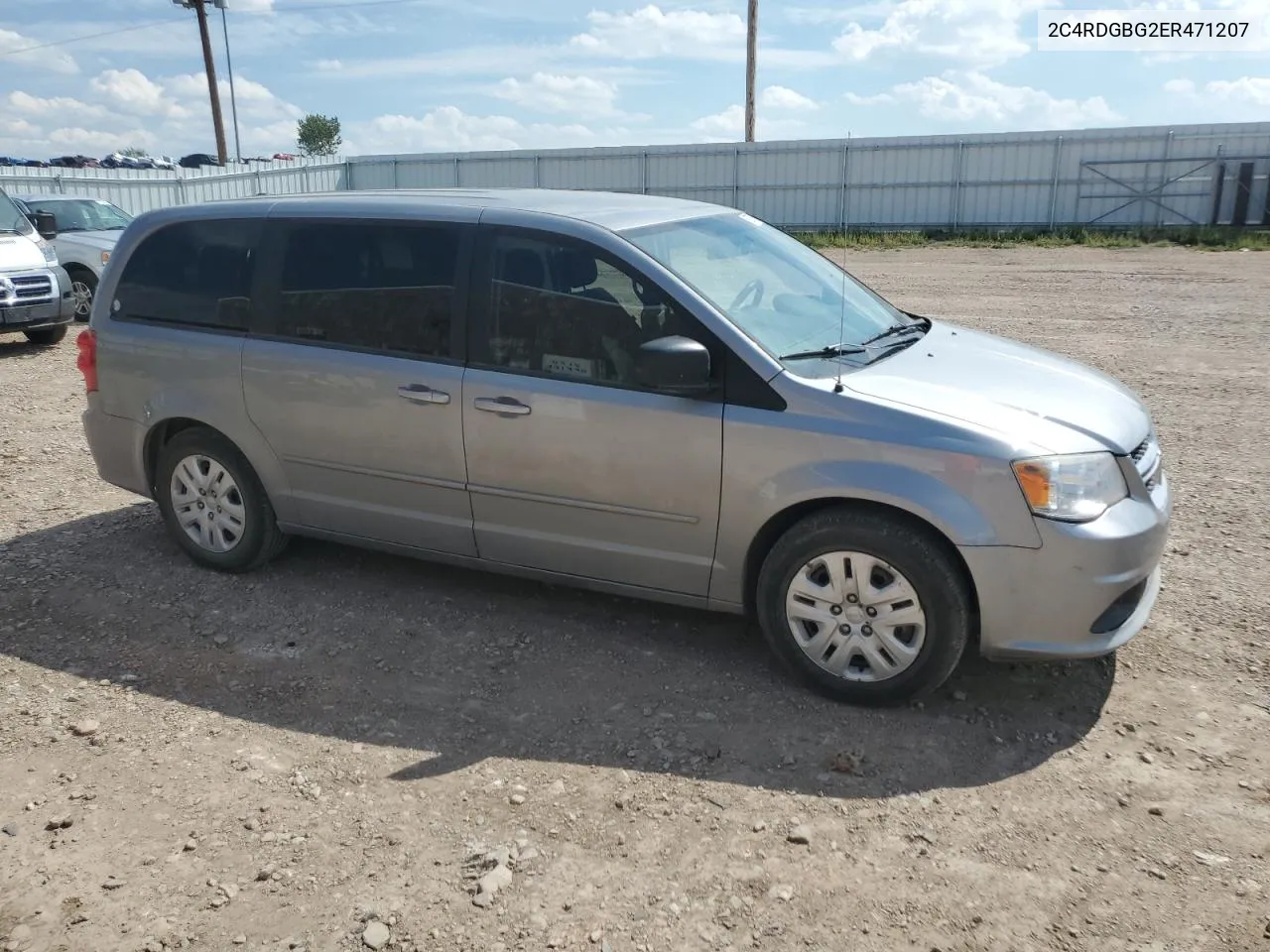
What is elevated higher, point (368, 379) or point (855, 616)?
point (368, 379)

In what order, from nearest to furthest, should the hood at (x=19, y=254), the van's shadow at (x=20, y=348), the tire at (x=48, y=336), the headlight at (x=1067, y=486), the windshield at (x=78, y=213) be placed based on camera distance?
the headlight at (x=1067, y=486), the hood at (x=19, y=254), the van's shadow at (x=20, y=348), the tire at (x=48, y=336), the windshield at (x=78, y=213)

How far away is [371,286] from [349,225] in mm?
326

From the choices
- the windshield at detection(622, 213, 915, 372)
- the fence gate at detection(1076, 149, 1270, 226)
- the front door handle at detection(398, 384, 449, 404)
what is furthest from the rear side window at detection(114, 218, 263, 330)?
the fence gate at detection(1076, 149, 1270, 226)

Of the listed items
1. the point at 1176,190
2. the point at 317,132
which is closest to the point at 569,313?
the point at 1176,190

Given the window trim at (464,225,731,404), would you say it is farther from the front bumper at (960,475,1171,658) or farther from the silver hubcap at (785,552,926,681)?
the front bumper at (960,475,1171,658)

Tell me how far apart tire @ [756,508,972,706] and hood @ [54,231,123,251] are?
13.0 metres

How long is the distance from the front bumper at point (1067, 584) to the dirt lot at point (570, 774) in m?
0.35

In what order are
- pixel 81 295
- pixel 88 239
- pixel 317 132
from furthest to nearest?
pixel 317 132 < pixel 88 239 < pixel 81 295

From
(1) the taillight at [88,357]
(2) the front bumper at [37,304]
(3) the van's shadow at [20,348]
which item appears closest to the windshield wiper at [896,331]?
(1) the taillight at [88,357]

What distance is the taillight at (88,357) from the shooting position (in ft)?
18.1

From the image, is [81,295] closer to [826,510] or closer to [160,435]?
[160,435]

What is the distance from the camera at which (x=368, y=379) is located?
15.5 ft

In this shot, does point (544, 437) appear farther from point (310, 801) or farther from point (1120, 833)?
point (1120, 833)

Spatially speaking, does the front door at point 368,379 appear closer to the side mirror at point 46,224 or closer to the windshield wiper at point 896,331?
the windshield wiper at point 896,331
